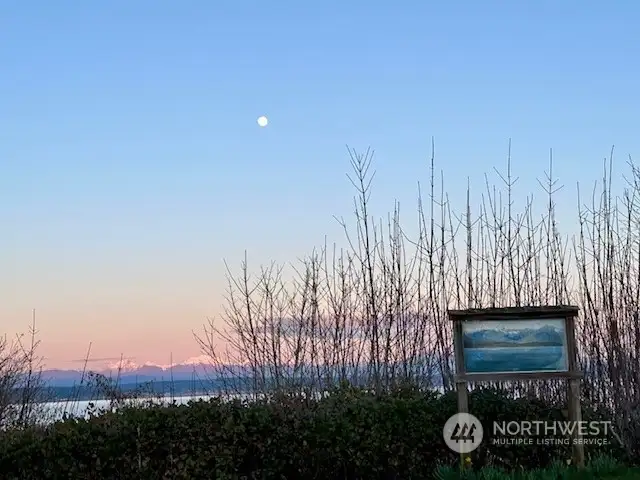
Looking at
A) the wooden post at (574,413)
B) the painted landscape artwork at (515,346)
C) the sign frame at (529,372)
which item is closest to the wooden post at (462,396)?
the sign frame at (529,372)

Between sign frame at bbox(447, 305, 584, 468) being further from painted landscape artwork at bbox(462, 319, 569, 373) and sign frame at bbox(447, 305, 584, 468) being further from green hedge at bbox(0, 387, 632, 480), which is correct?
green hedge at bbox(0, 387, 632, 480)

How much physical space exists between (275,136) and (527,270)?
3.42 meters

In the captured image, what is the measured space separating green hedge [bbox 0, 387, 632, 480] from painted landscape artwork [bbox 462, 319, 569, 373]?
0.43m

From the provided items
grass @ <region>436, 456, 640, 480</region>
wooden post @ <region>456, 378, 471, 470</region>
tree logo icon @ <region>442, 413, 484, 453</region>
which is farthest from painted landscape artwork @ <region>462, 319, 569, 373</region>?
grass @ <region>436, 456, 640, 480</region>

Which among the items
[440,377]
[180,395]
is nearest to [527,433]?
[440,377]

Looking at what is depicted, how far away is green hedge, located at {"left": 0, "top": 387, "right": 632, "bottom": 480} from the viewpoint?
6047 millimetres

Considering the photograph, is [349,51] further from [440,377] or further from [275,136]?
[440,377]

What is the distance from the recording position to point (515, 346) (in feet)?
21.0

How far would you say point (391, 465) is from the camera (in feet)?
20.7

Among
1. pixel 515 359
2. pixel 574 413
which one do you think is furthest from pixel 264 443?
pixel 574 413

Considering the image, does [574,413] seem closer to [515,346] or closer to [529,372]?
[529,372]

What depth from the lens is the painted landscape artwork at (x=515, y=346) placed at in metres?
6.36

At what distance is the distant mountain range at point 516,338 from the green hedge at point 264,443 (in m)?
0.56

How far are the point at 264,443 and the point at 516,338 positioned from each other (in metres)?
2.32
